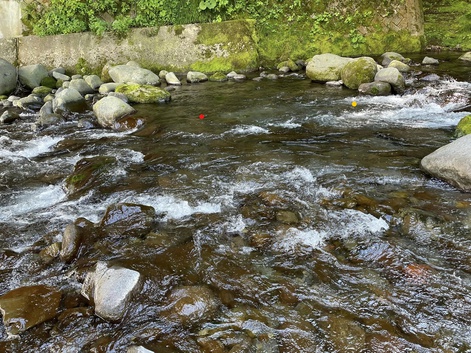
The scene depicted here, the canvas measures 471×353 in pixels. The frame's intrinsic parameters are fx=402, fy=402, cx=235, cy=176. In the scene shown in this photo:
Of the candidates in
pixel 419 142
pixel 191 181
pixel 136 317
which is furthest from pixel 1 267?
pixel 419 142

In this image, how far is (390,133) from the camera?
7410 mm

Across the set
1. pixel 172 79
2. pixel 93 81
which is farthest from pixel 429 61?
pixel 93 81

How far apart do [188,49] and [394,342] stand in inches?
487

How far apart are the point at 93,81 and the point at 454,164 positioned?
1068cm

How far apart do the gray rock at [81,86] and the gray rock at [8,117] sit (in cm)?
218

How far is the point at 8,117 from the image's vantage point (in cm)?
991

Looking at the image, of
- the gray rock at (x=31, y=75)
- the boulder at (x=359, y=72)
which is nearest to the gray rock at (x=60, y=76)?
the gray rock at (x=31, y=75)

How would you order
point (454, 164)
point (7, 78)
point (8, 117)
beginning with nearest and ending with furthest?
1. point (454, 164)
2. point (8, 117)
3. point (7, 78)

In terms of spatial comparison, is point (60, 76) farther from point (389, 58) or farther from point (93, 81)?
point (389, 58)

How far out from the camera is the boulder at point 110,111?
902cm

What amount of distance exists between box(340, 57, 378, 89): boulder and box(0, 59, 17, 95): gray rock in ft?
32.7

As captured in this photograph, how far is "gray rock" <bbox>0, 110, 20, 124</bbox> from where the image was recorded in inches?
387

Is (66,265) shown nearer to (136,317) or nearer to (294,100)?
(136,317)

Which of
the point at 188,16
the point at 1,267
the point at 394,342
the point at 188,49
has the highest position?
the point at 188,16
